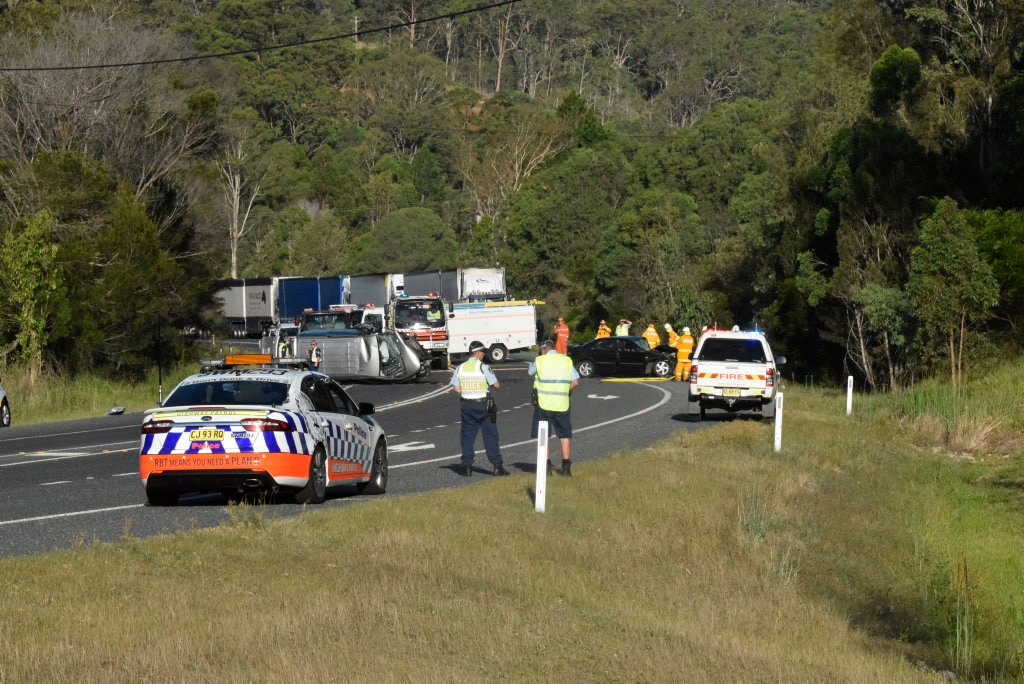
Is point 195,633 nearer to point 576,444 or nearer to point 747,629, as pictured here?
point 747,629

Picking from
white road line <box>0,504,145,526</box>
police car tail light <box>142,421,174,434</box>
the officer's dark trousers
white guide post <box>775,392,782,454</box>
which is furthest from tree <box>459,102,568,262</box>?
police car tail light <box>142,421,174,434</box>

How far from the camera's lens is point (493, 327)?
53.8 m

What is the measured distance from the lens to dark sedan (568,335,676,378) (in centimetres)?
4512

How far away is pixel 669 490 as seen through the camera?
55.9ft

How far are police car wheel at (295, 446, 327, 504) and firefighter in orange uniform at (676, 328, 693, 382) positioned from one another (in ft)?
85.0

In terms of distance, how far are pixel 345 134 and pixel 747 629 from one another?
121565 millimetres

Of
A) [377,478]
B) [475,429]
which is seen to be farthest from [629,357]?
[377,478]

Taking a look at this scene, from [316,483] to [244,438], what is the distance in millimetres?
1124

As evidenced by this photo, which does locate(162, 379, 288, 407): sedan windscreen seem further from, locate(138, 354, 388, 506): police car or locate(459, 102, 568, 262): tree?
locate(459, 102, 568, 262): tree

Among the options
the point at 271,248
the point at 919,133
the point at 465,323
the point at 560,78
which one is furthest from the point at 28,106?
the point at 560,78

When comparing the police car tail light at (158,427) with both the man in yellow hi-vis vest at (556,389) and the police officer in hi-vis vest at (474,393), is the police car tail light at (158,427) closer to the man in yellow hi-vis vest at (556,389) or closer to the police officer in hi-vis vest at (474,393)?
the police officer in hi-vis vest at (474,393)

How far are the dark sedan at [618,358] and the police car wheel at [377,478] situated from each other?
2732 cm

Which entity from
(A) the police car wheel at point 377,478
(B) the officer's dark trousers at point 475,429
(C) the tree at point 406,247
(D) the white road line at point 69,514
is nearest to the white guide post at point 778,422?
(B) the officer's dark trousers at point 475,429

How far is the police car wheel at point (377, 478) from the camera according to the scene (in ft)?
57.3
